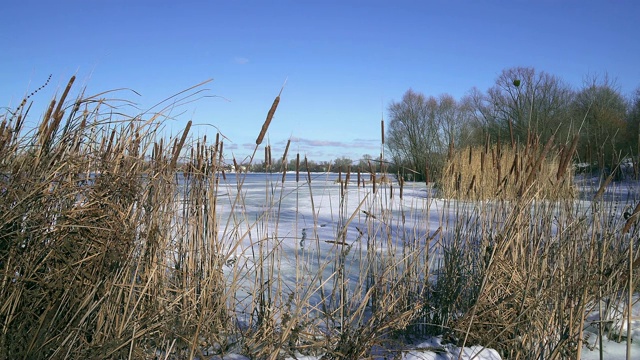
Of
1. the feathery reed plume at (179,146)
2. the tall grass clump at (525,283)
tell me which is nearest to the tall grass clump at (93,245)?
the feathery reed plume at (179,146)

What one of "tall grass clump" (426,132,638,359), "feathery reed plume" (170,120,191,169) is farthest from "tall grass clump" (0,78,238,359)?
"tall grass clump" (426,132,638,359)

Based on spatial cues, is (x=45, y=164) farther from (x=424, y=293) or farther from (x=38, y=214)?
A: (x=424, y=293)

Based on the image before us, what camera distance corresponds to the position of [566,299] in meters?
2.08

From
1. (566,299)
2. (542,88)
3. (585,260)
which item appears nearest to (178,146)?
(566,299)

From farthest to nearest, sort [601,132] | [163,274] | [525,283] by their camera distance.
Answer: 1. [601,132]
2. [525,283]
3. [163,274]

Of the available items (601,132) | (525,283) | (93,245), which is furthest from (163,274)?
(601,132)

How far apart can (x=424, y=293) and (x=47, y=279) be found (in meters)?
1.94

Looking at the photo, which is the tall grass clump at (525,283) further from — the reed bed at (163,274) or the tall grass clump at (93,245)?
the tall grass clump at (93,245)

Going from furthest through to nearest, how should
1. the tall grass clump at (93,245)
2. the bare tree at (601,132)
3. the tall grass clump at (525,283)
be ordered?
the bare tree at (601,132)
the tall grass clump at (525,283)
the tall grass clump at (93,245)

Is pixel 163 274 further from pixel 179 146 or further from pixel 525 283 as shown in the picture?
pixel 525 283

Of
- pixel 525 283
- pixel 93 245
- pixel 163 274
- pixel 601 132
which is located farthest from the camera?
pixel 601 132

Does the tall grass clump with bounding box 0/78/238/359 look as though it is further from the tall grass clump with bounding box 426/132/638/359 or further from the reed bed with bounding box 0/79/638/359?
the tall grass clump with bounding box 426/132/638/359

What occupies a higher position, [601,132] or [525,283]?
[601,132]

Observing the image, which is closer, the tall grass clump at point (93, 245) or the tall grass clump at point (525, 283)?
the tall grass clump at point (93, 245)
